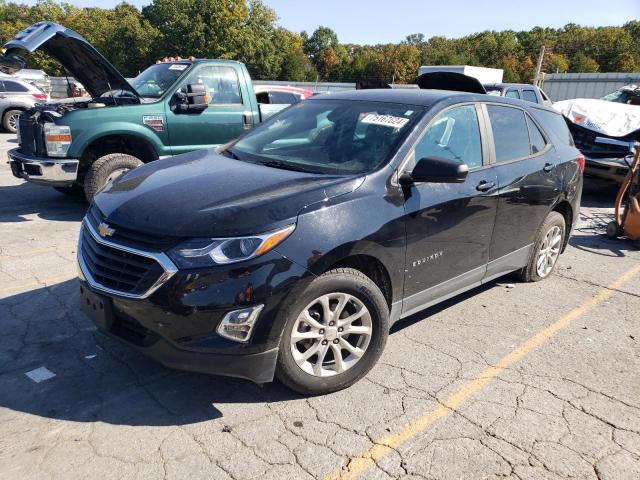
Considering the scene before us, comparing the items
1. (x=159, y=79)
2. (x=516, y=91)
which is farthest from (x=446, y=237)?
(x=516, y=91)

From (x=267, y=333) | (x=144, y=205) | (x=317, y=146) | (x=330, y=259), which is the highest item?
(x=317, y=146)

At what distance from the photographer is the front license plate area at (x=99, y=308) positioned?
283cm

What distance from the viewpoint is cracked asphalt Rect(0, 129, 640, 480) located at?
2584 millimetres

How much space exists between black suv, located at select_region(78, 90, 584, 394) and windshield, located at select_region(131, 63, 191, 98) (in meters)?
3.35

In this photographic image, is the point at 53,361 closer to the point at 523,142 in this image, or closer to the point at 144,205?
the point at 144,205

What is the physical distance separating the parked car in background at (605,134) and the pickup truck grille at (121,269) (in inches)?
316

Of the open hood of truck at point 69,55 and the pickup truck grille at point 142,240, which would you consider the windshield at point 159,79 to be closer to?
the open hood of truck at point 69,55

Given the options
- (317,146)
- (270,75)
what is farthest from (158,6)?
(317,146)

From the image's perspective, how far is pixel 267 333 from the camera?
2.73 meters

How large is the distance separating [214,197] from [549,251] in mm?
3565

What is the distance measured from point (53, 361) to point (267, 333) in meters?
1.60

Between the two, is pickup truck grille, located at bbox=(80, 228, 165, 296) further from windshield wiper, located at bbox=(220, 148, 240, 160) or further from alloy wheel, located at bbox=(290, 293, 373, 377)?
windshield wiper, located at bbox=(220, 148, 240, 160)

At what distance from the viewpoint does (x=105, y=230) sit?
2953 millimetres

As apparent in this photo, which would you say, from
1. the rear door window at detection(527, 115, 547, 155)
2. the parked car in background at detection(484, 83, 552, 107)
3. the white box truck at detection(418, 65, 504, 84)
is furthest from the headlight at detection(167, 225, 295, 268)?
the white box truck at detection(418, 65, 504, 84)
